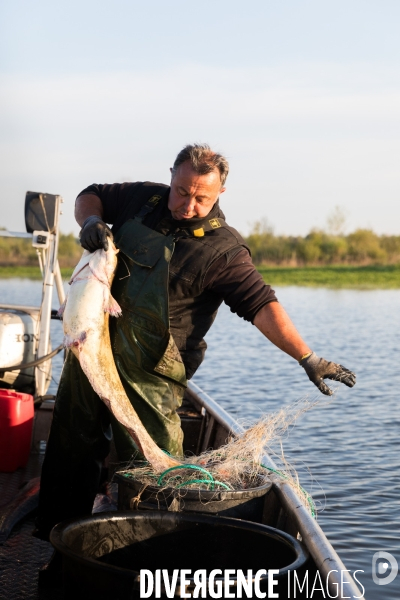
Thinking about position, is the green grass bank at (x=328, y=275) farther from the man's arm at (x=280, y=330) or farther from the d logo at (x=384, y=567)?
the man's arm at (x=280, y=330)

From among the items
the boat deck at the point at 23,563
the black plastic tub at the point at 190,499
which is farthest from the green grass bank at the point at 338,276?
the black plastic tub at the point at 190,499

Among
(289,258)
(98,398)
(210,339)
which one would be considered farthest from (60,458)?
(289,258)

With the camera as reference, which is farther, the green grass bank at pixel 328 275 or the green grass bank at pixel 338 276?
the green grass bank at pixel 328 275

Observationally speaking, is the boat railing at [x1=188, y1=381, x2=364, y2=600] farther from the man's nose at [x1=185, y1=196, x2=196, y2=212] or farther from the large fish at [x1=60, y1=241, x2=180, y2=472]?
the man's nose at [x1=185, y1=196, x2=196, y2=212]

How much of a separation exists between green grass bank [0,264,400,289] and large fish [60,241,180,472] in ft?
134

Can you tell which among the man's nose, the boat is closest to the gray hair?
the man's nose

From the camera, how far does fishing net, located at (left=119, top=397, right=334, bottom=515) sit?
3380 millimetres

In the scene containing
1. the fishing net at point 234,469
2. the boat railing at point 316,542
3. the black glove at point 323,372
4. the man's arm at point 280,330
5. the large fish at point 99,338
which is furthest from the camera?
the man's arm at point 280,330

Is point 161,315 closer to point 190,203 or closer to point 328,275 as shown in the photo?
point 190,203

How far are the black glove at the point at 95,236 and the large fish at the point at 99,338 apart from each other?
0.11 feet

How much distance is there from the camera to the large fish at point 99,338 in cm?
356

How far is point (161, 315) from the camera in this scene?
373cm

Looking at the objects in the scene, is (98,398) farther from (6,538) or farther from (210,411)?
(210,411)

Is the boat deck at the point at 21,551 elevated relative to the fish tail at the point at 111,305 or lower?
lower
